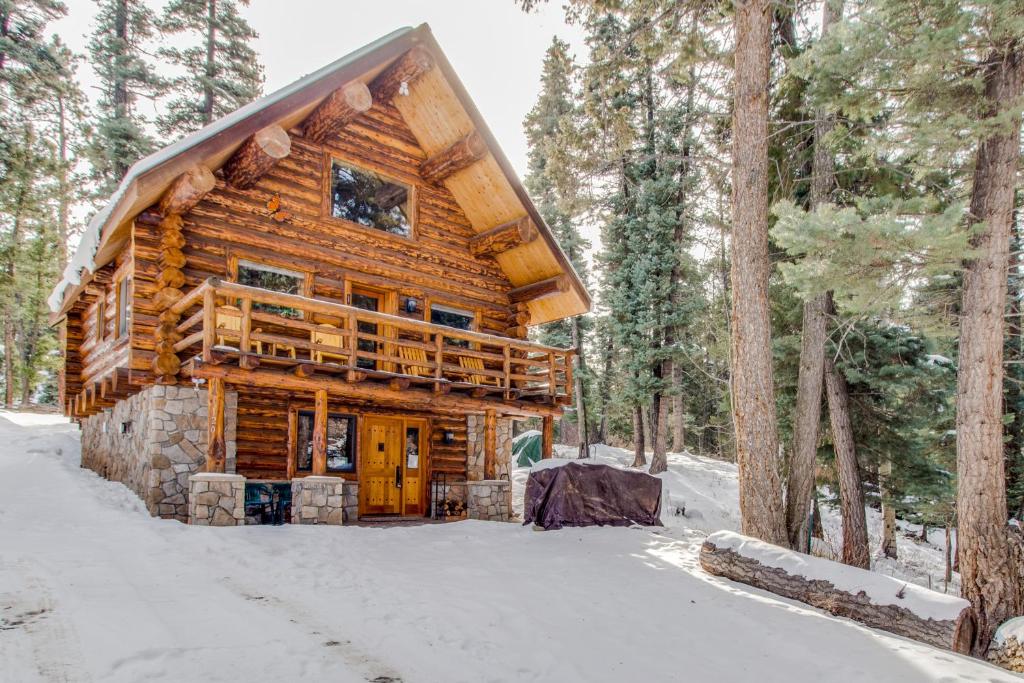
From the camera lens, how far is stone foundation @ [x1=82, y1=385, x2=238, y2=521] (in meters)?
9.49

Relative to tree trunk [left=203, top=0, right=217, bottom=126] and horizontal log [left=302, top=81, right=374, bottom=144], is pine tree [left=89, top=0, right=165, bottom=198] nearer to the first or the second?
tree trunk [left=203, top=0, right=217, bottom=126]

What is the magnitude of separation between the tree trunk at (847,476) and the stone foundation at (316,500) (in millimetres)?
10826

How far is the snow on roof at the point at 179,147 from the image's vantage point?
919 centimetres

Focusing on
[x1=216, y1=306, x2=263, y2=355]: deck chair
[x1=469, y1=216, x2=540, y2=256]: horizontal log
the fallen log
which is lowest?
the fallen log

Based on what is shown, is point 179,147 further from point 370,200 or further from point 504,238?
point 504,238

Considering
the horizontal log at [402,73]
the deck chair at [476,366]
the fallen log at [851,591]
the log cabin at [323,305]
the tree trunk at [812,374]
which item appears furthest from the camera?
the deck chair at [476,366]

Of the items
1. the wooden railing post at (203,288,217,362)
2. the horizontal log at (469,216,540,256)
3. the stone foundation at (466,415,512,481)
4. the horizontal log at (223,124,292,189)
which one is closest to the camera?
the wooden railing post at (203,288,217,362)

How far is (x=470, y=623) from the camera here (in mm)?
5477

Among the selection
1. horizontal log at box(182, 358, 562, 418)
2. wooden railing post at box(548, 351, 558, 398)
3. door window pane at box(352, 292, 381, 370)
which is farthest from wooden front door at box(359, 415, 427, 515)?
wooden railing post at box(548, 351, 558, 398)

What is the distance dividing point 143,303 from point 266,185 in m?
3.06

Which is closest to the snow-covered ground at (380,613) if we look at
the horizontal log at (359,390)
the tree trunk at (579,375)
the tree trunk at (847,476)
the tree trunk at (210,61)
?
the horizontal log at (359,390)

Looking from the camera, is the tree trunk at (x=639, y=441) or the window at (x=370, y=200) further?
the tree trunk at (x=639, y=441)

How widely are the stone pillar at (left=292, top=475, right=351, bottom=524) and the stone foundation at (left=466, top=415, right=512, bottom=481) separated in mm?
4578

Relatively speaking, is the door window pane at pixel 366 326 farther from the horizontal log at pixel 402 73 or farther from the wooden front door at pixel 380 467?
the horizontal log at pixel 402 73
